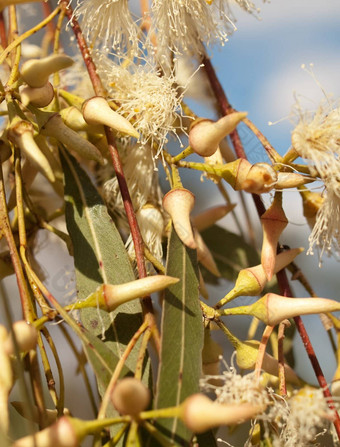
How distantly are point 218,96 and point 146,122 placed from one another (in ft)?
0.71

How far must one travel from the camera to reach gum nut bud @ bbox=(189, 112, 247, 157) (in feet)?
1.86

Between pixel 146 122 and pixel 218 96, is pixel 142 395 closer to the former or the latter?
pixel 146 122

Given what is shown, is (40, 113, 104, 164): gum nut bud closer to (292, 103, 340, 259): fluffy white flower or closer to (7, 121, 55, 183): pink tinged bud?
(7, 121, 55, 183): pink tinged bud

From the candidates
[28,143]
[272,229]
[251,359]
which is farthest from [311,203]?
[28,143]

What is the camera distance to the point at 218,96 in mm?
890

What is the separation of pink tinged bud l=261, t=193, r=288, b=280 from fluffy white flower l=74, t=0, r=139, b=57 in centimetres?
30

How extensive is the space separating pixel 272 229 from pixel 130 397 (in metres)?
0.28

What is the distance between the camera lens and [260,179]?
58cm

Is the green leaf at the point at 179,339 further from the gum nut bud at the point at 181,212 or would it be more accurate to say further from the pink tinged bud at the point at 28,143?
the pink tinged bud at the point at 28,143

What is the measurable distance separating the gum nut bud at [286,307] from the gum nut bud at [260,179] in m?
0.11

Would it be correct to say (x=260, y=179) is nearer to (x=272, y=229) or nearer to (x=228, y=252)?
(x=272, y=229)

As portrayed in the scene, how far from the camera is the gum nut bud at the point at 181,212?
579 mm

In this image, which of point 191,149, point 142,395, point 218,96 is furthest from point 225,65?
point 142,395

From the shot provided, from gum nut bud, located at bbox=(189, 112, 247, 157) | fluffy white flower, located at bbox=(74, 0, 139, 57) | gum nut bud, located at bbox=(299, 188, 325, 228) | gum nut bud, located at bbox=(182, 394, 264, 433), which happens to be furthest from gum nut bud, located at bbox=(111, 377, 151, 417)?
fluffy white flower, located at bbox=(74, 0, 139, 57)
